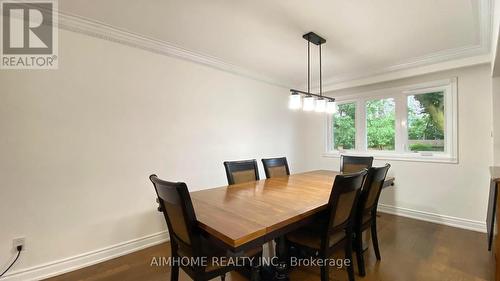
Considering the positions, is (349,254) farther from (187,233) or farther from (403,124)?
(403,124)

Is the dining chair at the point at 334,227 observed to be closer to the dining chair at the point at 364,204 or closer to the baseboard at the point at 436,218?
the dining chair at the point at 364,204

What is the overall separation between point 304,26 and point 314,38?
26cm

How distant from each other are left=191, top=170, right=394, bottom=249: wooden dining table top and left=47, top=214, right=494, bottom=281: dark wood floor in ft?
2.41

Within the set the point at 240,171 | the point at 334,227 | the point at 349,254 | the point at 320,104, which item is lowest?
the point at 349,254

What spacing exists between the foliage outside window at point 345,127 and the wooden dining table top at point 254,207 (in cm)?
213

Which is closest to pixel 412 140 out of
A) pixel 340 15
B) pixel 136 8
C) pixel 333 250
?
pixel 340 15

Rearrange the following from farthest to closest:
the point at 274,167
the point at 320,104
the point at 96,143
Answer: the point at 274,167 < the point at 320,104 < the point at 96,143

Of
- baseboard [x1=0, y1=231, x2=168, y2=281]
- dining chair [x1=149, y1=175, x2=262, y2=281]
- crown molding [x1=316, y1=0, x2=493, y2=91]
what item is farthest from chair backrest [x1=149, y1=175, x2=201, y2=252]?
crown molding [x1=316, y1=0, x2=493, y2=91]

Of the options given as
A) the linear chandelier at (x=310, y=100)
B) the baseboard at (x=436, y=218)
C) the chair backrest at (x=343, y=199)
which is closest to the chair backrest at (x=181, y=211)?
the chair backrest at (x=343, y=199)

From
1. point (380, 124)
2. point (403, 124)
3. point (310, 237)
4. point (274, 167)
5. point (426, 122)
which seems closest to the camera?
point (310, 237)

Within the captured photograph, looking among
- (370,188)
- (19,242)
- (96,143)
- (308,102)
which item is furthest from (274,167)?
(19,242)

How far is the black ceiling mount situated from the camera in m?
2.39

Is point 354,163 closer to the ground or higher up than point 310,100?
closer to the ground

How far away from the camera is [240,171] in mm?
2586
